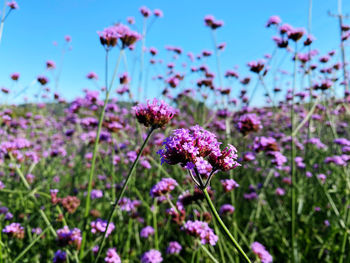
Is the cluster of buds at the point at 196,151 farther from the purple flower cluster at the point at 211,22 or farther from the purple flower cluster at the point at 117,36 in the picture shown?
the purple flower cluster at the point at 211,22

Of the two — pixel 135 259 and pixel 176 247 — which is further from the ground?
pixel 176 247

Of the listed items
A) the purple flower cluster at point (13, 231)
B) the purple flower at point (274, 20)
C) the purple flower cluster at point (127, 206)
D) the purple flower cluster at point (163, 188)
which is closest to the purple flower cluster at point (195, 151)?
the purple flower cluster at point (163, 188)

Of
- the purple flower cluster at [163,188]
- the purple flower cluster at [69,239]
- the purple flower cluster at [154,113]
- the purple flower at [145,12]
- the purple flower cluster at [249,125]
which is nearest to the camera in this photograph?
the purple flower cluster at [154,113]

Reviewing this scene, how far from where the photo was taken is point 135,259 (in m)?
2.23

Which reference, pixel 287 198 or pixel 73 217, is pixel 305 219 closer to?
pixel 287 198

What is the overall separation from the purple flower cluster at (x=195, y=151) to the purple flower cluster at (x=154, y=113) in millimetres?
205

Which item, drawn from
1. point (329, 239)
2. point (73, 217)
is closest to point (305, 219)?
point (329, 239)

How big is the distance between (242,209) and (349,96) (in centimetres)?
278

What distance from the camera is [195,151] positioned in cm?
79

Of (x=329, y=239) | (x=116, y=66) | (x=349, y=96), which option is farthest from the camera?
(x=349, y=96)

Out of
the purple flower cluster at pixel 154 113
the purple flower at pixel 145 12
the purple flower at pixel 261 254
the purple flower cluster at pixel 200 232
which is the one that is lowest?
the purple flower at pixel 261 254

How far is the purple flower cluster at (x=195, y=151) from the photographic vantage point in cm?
80

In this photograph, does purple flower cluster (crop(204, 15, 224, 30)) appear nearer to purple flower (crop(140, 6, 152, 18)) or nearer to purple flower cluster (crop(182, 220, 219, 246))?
purple flower (crop(140, 6, 152, 18))

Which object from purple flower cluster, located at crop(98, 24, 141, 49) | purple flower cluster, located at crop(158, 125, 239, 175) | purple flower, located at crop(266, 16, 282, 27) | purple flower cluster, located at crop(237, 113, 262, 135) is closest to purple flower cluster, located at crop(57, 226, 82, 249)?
purple flower cluster, located at crop(158, 125, 239, 175)
